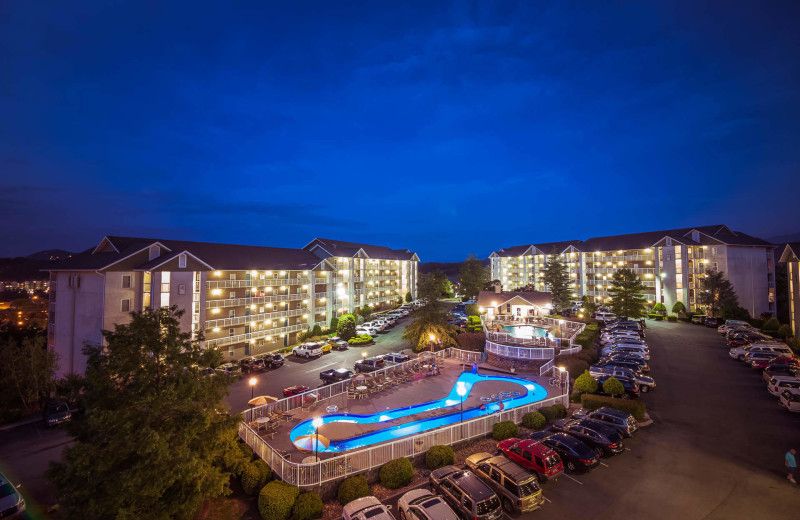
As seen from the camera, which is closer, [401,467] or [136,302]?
[401,467]

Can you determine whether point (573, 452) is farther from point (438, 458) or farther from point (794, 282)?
point (794, 282)

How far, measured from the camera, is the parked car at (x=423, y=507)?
36.5 ft

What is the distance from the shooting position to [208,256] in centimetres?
4009

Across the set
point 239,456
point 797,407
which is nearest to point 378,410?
point 239,456

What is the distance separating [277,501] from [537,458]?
33.9ft

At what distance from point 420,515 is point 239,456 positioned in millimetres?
7271

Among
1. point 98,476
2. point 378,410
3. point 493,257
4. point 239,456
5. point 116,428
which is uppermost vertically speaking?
point 493,257

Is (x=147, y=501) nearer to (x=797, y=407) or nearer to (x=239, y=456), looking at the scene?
(x=239, y=456)

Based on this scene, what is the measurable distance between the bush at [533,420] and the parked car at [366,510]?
34.9 feet

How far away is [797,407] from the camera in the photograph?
19.4 metres

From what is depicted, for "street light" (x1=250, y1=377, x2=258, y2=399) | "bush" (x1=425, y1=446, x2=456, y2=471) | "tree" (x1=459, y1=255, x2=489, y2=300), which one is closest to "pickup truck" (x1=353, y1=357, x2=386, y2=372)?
"street light" (x1=250, y1=377, x2=258, y2=399)

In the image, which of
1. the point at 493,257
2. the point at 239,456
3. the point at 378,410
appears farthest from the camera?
the point at 493,257

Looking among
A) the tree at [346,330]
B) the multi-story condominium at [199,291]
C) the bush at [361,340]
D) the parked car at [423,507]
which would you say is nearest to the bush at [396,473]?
the parked car at [423,507]

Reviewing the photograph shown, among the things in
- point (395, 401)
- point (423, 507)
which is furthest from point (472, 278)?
point (423, 507)
